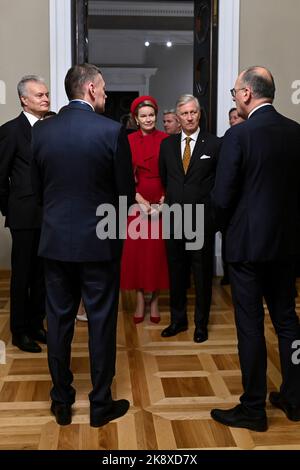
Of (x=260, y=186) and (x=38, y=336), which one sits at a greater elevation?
(x=260, y=186)

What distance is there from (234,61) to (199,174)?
2.26 meters

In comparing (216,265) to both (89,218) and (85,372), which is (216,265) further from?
(89,218)

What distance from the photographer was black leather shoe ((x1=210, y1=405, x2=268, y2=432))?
257 centimetres

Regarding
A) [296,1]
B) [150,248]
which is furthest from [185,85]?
[150,248]

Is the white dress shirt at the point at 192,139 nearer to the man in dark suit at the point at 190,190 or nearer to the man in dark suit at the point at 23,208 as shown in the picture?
the man in dark suit at the point at 190,190

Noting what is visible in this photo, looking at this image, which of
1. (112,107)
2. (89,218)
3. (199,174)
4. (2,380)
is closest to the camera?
(89,218)

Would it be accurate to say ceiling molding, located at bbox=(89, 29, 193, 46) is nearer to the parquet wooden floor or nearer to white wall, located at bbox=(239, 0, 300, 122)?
white wall, located at bbox=(239, 0, 300, 122)

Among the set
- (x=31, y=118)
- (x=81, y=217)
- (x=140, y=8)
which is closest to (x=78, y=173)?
(x=81, y=217)

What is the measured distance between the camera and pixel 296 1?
222 inches

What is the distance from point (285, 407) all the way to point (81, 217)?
130cm

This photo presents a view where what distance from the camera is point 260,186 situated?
244 cm

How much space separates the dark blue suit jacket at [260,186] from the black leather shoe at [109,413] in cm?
89

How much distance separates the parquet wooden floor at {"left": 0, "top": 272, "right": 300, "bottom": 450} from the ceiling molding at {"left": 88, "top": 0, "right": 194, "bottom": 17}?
6.75 metres

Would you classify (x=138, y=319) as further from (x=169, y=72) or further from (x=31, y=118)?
(x=169, y=72)
